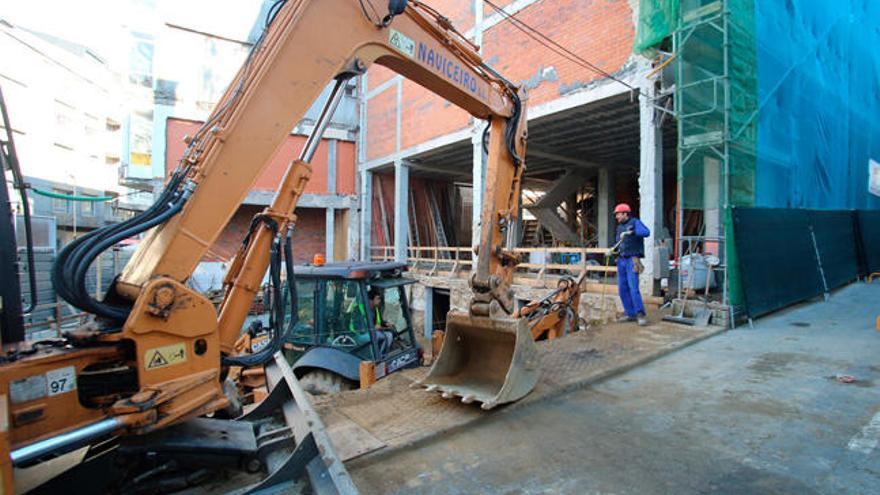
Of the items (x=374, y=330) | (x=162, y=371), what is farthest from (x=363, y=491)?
(x=374, y=330)

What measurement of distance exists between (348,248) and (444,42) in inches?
650

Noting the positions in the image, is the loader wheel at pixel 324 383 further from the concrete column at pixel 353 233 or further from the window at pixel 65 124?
the window at pixel 65 124

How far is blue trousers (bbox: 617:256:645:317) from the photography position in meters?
6.50

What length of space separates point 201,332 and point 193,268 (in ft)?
1.20

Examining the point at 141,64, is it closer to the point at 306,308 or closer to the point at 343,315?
the point at 306,308

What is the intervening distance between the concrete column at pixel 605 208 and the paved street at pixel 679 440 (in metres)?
11.7

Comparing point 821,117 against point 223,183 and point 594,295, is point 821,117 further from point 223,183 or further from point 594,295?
point 223,183

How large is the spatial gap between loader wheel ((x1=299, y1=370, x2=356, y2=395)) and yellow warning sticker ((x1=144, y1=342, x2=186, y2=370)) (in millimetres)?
2726

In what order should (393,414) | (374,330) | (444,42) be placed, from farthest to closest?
(374,330) → (444,42) → (393,414)

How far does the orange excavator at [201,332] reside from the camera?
2.08 meters

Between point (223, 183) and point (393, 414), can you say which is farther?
point (393, 414)

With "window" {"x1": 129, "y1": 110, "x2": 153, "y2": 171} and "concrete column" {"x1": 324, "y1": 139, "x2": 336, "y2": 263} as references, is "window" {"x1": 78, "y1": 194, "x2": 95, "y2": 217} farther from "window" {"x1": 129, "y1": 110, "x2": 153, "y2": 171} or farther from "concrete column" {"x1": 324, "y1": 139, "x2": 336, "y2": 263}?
"concrete column" {"x1": 324, "y1": 139, "x2": 336, "y2": 263}

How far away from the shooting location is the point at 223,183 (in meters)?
2.59

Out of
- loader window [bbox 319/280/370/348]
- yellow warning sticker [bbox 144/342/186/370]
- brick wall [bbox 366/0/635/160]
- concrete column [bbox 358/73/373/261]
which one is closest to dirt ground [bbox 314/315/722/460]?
loader window [bbox 319/280/370/348]
